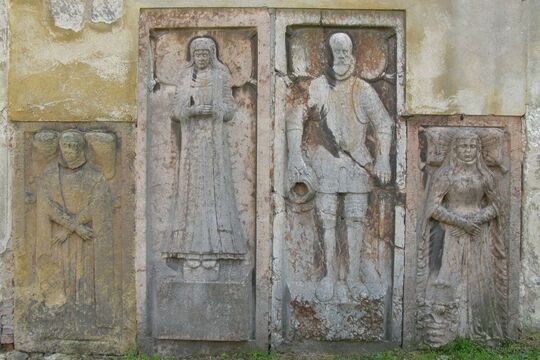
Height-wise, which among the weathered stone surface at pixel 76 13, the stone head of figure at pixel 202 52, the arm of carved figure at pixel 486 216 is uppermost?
the weathered stone surface at pixel 76 13

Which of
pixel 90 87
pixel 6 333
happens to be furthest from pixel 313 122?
pixel 6 333

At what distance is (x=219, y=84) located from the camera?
181 inches

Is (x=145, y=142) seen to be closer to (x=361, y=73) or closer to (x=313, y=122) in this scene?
(x=313, y=122)

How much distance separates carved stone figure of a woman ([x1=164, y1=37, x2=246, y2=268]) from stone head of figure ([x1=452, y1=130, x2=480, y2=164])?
1.65 metres

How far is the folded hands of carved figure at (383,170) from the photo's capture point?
4.59 meters

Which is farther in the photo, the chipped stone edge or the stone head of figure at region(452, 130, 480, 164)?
the chipped stone edge

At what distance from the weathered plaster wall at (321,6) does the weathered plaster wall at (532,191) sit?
3.4 inches

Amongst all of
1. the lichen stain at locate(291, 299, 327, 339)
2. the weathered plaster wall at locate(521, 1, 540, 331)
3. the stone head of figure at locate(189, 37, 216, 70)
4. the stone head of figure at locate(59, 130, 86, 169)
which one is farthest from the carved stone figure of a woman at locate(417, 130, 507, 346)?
the stone head of figure at locate(59, 130, 86, 169)

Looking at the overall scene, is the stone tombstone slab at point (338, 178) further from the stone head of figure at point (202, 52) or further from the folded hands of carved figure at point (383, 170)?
the stone head of figure at point (202, 52)

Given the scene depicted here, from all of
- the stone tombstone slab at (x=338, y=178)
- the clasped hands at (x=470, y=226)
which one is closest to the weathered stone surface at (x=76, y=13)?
the stone tombstone slab at (x=338, y=178)

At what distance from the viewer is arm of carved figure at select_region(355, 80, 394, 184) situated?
15.0ft

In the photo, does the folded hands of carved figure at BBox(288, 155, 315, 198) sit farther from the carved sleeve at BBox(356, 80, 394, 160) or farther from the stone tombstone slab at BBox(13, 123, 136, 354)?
the stone tombstone slab at BBox(13, 123, 136, 354)

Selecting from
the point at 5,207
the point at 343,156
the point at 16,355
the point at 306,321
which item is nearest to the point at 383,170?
the point at 343,156

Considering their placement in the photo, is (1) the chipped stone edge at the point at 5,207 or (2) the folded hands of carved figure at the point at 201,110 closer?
(2) the folded hands of carved figure at the point at 201,110
